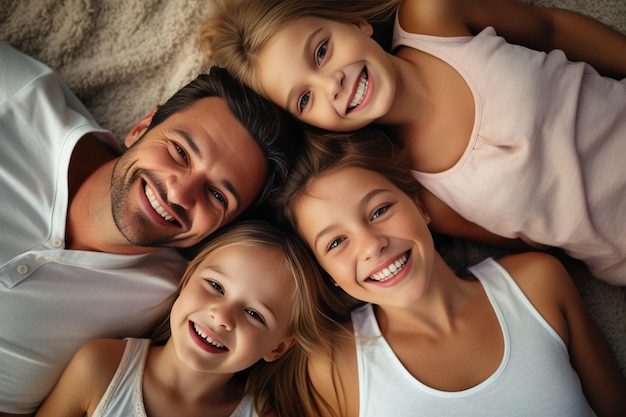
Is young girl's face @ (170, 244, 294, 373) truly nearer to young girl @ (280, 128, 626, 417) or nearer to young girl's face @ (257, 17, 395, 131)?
young girl @ (280, 128, 626, 417)

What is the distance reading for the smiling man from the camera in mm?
1278

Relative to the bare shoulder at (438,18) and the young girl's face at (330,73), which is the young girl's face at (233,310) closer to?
the young girl's face at (330,73)

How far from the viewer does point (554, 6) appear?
1.52 m

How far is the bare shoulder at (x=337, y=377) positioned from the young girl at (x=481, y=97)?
0.40m

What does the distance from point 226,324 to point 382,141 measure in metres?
0.57

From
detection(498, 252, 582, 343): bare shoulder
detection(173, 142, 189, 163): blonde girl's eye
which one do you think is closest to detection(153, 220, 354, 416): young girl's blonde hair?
detection(173, 142, 189, 163): blonde girl's eye

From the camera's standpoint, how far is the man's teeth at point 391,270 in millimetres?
1249

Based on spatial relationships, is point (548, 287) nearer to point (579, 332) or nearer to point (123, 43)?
point (579, 332)

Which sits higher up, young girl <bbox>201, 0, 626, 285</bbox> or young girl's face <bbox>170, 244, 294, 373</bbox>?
young girl <bbox>201, 0, 626, 285</bbox>

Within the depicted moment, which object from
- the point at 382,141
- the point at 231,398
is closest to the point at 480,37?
the point at 382,141

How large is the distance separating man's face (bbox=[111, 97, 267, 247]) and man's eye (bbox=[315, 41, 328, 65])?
0.22 m

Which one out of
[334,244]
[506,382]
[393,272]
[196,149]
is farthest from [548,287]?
[196,149]

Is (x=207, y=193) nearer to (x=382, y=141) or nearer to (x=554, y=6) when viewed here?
(x=382, y=141)

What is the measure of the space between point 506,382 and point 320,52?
84 cm
